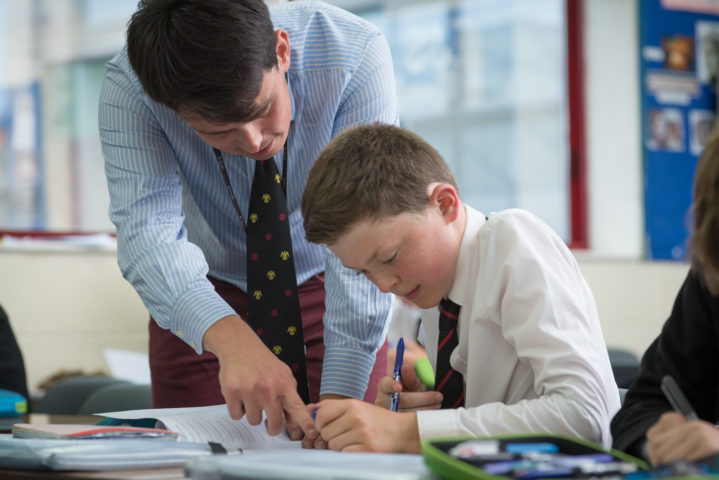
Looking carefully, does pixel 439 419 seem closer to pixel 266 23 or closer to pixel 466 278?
pixel 466 278

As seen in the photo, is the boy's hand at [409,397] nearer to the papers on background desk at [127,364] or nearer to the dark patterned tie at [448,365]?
the dark patterned tie at [448,365]

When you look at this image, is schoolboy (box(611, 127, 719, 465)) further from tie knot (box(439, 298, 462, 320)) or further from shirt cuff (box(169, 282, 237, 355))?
shirt cuff (box(169, 282, 237, 355))

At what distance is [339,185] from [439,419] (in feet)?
1.15

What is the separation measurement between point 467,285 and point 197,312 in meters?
0.40

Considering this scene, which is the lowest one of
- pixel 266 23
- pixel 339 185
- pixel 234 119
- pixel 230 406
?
pixel 230 406

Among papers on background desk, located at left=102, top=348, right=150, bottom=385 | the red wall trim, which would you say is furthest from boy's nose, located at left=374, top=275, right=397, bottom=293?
the red wall trim

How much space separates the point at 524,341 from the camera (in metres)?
1.12

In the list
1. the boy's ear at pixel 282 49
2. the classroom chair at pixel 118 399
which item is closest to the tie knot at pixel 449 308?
the boy's ear at pixel 282 49

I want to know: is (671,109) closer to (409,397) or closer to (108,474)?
(409,397)

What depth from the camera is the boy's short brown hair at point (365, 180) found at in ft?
3.93

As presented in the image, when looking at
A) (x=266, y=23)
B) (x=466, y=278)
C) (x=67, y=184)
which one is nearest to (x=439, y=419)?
(x=466, y=278)

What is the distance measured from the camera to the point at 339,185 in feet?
3.94

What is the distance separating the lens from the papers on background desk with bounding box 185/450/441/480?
28.8 inches

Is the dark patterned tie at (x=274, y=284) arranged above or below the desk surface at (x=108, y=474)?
above
